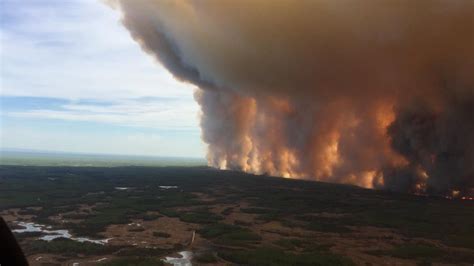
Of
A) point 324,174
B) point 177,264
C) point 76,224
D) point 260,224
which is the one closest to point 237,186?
point 324,174

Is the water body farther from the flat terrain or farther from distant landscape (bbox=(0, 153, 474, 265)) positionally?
the flat terrain

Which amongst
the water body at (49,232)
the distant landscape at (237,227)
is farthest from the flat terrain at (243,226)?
the water body at (49,232)

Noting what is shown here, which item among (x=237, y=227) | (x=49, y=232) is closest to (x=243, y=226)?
(x=237, y=227)

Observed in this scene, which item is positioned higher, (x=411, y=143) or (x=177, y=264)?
(x=411, y=143)

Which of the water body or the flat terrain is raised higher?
the flat terrain

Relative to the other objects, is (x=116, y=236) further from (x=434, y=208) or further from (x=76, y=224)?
(x=434, y=208)

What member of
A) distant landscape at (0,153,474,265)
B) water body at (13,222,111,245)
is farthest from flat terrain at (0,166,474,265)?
water body at (13,222,111,245)
